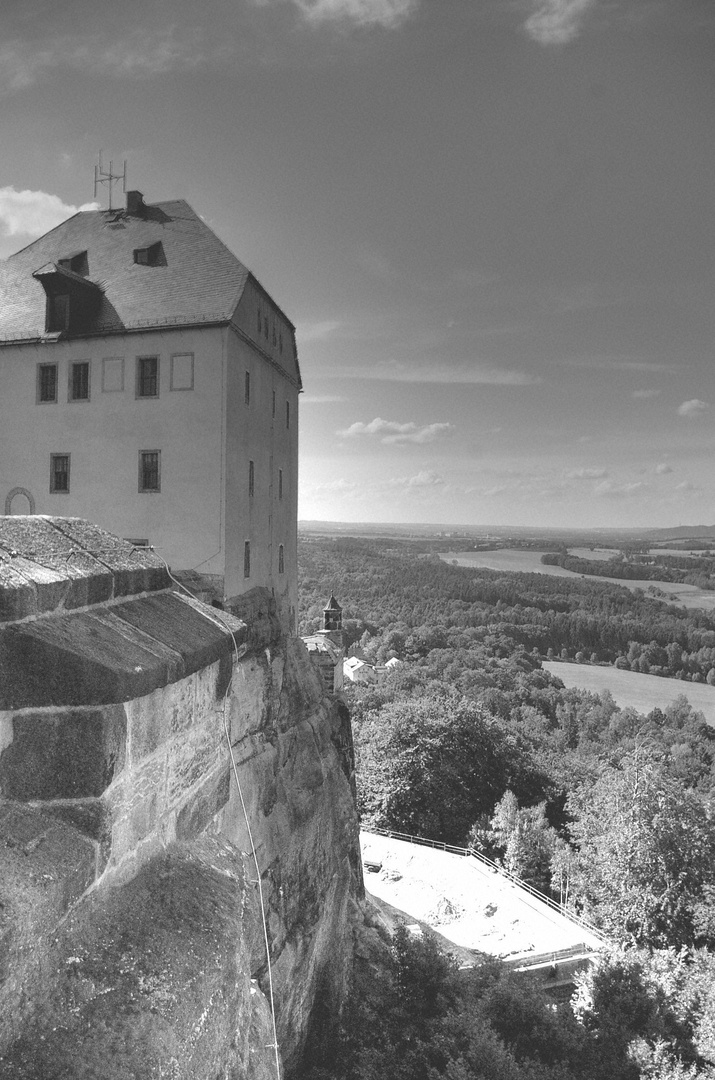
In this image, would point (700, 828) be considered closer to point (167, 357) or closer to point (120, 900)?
point (167, 357)

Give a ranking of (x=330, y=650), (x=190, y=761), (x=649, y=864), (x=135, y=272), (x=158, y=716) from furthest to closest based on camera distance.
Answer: (x=330, y=650) < (x=649, y=864) < (x=135, y=272) < (x=190, y=761) < (x=158, y=716)

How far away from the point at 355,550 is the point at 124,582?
169 meters

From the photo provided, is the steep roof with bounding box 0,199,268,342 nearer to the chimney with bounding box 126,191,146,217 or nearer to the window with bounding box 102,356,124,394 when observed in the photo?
the chimney with bounding box 126,191,146,217

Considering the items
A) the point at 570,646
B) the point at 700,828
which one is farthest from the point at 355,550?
the point at 700,828

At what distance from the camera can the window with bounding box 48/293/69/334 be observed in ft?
61.4

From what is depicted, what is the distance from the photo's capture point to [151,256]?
1961 centimetres

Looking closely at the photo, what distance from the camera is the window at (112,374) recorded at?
1827cm

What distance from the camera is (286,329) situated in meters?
23.1

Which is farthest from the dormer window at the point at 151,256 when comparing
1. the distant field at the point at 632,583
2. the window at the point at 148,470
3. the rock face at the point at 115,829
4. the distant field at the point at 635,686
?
the distant field at the point at 632,583

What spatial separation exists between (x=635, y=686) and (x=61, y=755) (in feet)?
366

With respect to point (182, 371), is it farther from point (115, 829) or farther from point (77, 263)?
point (115, 829)

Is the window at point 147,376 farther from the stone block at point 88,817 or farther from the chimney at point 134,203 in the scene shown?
the stone block at point 88,817

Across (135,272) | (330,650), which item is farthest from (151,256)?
(330,650)

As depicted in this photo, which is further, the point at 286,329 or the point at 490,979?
the point at 286,329
